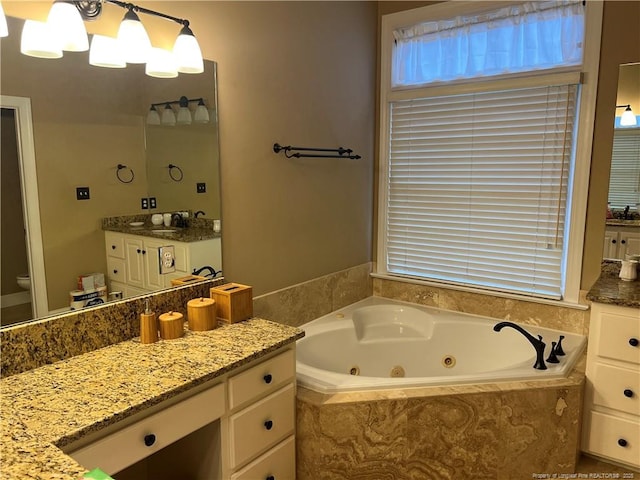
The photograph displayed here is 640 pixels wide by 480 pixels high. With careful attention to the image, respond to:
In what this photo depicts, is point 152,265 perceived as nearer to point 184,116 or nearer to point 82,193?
point 82,193

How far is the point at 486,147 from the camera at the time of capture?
9.93 feet

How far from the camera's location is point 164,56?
190 cm

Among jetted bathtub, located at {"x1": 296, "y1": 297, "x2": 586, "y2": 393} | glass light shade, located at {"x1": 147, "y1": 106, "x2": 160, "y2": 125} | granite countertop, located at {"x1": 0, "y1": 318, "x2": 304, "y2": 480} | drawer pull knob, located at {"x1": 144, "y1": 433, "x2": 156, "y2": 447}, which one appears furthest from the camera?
jetted bathtub, located at {"x1": 296, "y1": 297, "x2": 586, "y2": 393}

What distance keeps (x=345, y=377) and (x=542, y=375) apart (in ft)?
3.03

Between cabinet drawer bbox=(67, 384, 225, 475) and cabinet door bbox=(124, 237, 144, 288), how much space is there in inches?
23.8

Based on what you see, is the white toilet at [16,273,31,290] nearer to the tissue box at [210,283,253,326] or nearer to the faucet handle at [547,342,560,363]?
the tissue box at [210,283,253,326]

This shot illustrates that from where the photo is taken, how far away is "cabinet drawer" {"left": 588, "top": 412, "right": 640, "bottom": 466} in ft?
7.45

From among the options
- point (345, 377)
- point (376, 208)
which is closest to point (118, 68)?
point (345, 377)

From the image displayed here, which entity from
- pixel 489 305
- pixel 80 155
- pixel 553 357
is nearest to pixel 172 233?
pixel 80 155

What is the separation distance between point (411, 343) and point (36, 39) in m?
2.54

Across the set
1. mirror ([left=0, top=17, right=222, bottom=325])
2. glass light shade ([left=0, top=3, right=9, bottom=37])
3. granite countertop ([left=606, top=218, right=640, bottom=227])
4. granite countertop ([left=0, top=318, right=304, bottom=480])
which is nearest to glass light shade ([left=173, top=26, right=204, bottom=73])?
mirror ([left=0, top=17, right=222, bottom=325])

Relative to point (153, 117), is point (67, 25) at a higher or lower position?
higher

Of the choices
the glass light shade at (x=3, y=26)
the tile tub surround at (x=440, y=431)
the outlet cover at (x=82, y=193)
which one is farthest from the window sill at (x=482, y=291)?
the glass light shade at (x=3, y=26)

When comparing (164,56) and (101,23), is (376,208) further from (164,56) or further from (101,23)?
(101,23)
